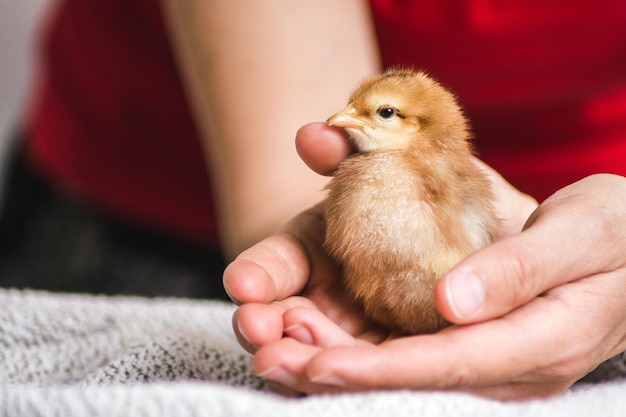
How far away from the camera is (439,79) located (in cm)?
114

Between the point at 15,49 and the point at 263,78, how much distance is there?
1407 millimetres

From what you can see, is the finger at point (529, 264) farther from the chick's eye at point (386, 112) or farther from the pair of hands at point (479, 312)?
the chick's eye at point (386, 112)

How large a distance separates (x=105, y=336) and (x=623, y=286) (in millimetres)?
608

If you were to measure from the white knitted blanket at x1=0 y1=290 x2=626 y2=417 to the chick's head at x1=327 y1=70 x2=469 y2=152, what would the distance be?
28cm

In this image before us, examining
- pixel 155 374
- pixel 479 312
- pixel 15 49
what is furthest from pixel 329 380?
pixel 15 49

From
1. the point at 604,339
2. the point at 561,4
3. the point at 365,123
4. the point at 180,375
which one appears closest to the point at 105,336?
the point at 180,375

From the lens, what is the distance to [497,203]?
2.89ft

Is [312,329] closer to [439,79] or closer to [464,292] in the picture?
[464,292]

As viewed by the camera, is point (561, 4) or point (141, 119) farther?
point (141, 119)

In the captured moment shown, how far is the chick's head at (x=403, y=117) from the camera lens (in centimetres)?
78

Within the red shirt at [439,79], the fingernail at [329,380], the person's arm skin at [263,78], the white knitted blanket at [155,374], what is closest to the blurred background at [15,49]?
the red shirt at [439,79]

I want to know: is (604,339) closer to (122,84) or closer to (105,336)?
(105,336)

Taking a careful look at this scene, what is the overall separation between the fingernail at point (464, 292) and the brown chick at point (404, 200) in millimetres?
59

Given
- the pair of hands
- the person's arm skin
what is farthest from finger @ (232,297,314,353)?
the person's arm skin
